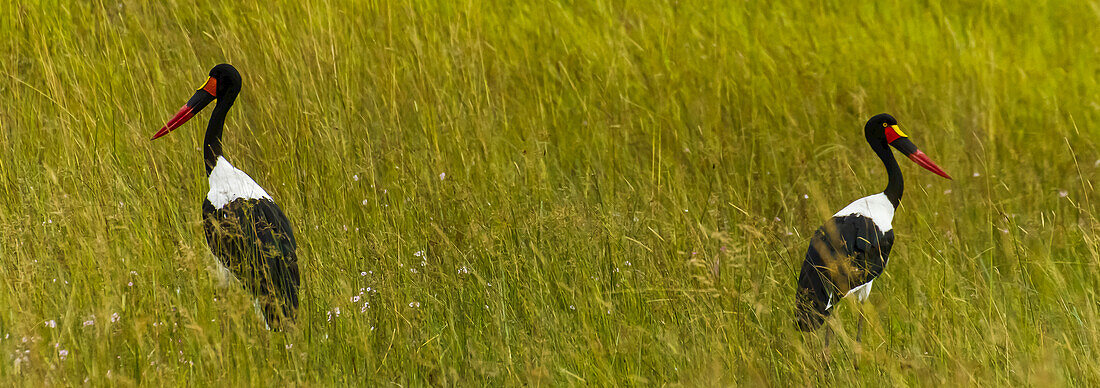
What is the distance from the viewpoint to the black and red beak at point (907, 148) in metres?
3.63

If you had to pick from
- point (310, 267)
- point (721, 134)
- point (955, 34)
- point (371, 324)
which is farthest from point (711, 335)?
point (955, 34)

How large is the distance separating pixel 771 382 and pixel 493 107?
225cm

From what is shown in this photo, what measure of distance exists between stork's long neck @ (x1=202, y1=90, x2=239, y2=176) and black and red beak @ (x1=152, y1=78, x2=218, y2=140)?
5 centimetres

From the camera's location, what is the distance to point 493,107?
177 inches

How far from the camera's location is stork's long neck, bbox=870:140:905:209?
12.1ft

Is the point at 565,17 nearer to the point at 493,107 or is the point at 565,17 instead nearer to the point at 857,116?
the point at 493,107

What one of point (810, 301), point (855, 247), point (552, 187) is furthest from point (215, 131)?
point (855, 247)

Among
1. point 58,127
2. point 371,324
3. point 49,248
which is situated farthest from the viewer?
point 58,127

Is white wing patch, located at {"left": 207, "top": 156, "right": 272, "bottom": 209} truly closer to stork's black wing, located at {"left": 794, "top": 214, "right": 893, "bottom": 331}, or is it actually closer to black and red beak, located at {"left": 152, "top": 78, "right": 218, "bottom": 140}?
black and red beak, located at {"left": 152, "top": 78, "right": 218, "bottom": 140}

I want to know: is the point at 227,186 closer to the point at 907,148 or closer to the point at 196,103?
the point at 196,103

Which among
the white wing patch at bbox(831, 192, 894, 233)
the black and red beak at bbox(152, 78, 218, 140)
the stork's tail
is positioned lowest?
the white wing patch at bbox(831, 192, 894, 233)

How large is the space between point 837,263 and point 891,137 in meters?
0.91

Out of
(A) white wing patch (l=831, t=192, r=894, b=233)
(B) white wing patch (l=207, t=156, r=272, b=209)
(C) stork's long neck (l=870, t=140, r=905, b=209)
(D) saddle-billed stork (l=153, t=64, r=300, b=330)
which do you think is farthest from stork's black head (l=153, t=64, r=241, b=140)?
(C) stork's long neck (l=870, t=140, r=905, b=209)

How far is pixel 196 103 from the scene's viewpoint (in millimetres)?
3592
